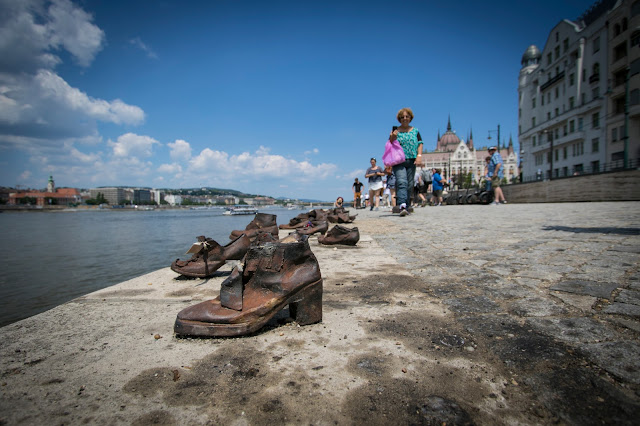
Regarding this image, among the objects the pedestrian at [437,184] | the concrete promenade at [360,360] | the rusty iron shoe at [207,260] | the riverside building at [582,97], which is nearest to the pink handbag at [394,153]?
the concrete promenade at [360,360]

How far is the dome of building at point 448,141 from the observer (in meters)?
128

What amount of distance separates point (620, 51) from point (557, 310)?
148 feet

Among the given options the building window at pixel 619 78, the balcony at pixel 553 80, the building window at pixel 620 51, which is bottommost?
the building window at pixel 619 78

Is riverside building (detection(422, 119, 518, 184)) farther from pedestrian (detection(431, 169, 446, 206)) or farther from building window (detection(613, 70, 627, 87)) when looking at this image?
pedestrian (detection(431, 169, 446, 206))

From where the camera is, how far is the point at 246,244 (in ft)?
8.57

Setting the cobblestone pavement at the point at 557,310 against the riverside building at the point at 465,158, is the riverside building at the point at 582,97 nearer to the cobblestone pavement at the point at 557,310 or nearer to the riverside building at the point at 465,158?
the cobblestone pavement at the point at 557,310

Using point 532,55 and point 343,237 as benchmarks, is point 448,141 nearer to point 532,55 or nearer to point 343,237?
point 532,55

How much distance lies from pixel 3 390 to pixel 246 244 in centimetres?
171

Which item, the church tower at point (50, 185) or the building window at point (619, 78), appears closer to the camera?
the building window at point (619, 78)

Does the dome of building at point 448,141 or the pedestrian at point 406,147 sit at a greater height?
the dome of building at point 448,141

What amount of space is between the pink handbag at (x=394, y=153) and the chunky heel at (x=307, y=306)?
6822mm

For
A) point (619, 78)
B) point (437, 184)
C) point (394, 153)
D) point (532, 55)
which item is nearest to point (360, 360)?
point (394, 153)

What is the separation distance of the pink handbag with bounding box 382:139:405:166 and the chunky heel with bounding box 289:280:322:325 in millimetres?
6822

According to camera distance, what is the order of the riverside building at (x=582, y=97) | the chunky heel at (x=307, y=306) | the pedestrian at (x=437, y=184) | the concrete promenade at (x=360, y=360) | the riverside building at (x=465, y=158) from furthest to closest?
the riverside building at (x=465, y=158), the riverside building at (x=582, y=97), the pedestrian at (x=437, y=184), the chunky heel at (x=307, y=306), the concrete promenade at (x=360, y=360)
